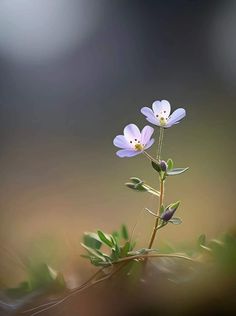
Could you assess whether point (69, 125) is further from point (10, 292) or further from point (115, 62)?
point (10, 292)

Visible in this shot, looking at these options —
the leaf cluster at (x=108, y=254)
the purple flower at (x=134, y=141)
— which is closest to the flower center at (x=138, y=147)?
the purple flower at (x=134, y=141)

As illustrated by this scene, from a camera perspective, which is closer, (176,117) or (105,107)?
(176,117)

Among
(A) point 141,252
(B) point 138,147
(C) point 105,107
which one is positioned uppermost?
(C) point 105,107

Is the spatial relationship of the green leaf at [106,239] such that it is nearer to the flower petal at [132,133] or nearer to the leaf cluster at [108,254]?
the leaf cluster at [108,254]

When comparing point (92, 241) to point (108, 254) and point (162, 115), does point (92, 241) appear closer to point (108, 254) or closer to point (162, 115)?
point (108, 254)

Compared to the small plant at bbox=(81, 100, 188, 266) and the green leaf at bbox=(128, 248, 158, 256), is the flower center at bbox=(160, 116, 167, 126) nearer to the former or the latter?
the small plant at bbox=(81, 100, 188, 266)

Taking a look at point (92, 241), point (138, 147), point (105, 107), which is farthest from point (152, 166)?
point (105, 107)
